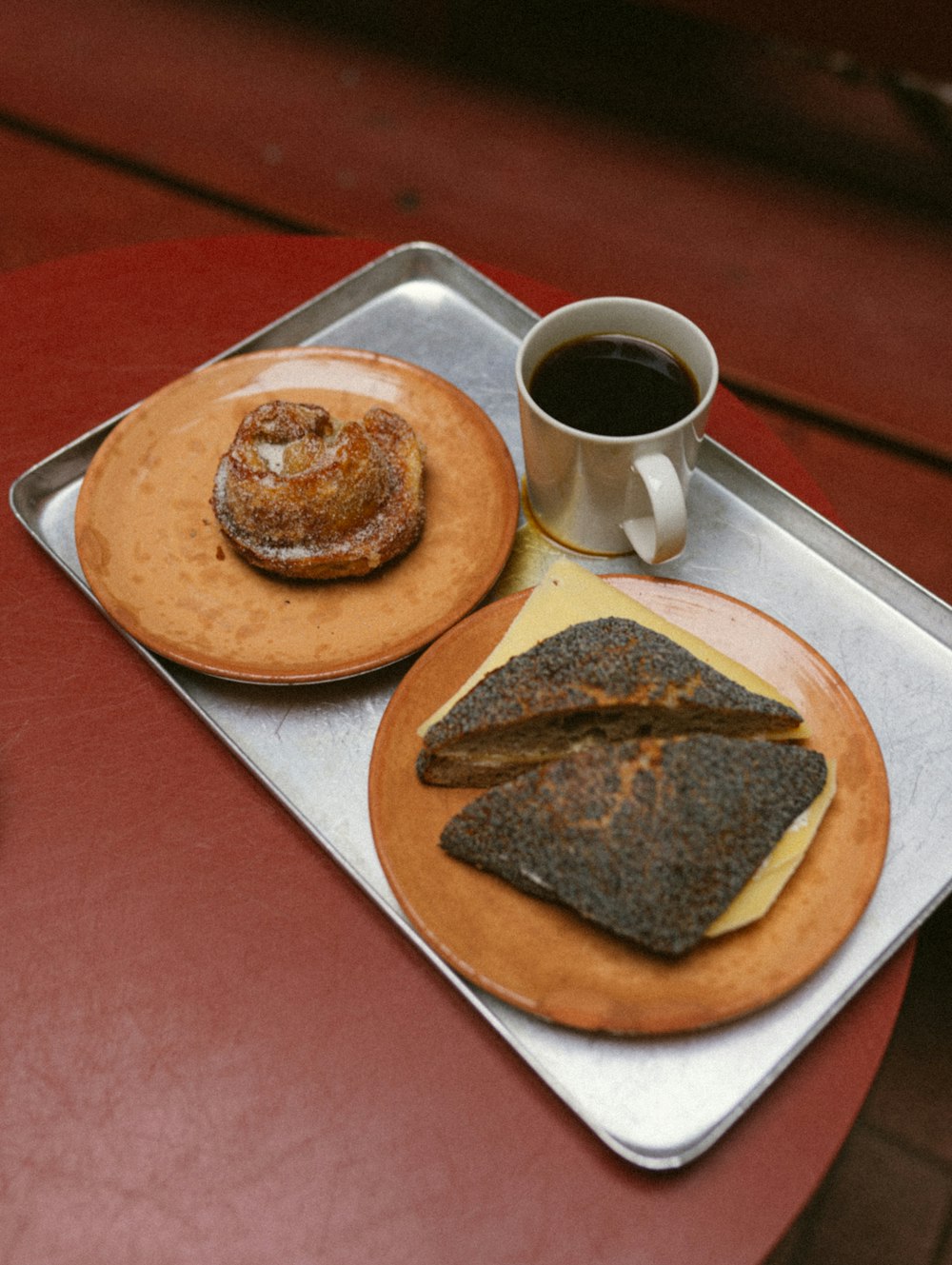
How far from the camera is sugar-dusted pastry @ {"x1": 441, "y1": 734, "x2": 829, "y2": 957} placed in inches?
32.4

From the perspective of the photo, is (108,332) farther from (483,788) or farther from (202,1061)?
(202,1061)

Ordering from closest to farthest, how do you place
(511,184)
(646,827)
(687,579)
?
(646,827)
(687,579)
(511,184)

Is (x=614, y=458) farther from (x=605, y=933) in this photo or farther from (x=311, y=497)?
(x=605, y=933)

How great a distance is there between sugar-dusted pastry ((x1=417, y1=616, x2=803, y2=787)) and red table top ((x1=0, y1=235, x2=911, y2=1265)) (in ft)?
0.59

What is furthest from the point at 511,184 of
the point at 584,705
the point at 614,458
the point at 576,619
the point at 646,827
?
the point at 646,827

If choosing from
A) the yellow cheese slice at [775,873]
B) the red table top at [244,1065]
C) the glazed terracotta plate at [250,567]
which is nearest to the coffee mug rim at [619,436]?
the glazed terracotta plate at [250,567]

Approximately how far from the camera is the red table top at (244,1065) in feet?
2.65

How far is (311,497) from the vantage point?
1038mm

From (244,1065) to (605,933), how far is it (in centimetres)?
33

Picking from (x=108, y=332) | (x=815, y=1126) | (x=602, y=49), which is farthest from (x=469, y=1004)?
(x=602, y=49)

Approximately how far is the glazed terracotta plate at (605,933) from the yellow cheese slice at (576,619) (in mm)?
36

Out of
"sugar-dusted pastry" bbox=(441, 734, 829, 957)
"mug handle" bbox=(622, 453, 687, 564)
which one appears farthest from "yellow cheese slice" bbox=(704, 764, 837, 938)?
"mug handle" bbox=(622, 453, 687, 564)

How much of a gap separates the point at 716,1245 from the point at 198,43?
2344 mm

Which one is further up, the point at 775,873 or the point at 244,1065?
→ the point at 775,873
